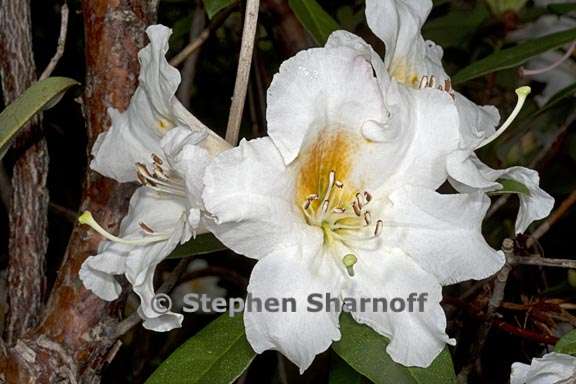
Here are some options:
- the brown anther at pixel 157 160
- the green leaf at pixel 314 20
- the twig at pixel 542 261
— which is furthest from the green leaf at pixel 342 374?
the green leaf at pixel 314 20

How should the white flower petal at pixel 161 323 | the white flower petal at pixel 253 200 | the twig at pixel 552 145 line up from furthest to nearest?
the twig at pixel 552 145 < the white flower petal at pixel 161 323 < the white flower petal at pixel 253 200

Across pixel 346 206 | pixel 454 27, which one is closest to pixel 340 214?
pixel 346 206

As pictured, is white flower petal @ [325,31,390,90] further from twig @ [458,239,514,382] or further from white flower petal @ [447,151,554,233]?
twig @ [458,239,514,382]

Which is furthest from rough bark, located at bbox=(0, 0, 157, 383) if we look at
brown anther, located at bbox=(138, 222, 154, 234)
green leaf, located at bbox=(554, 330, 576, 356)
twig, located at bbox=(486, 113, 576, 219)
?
twig, located at bbox=(486, 113, 576, 219)

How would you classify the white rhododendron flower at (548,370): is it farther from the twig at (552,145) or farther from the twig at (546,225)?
the twig at (552,145)

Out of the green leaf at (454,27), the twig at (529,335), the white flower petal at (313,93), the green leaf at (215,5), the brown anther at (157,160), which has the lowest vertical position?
the twig at (529,335)

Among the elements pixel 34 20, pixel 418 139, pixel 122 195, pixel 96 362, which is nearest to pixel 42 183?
pixel 122 195

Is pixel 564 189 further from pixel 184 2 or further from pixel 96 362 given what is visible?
pixel 96 362

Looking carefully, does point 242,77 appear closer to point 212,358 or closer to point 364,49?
point 364,49
